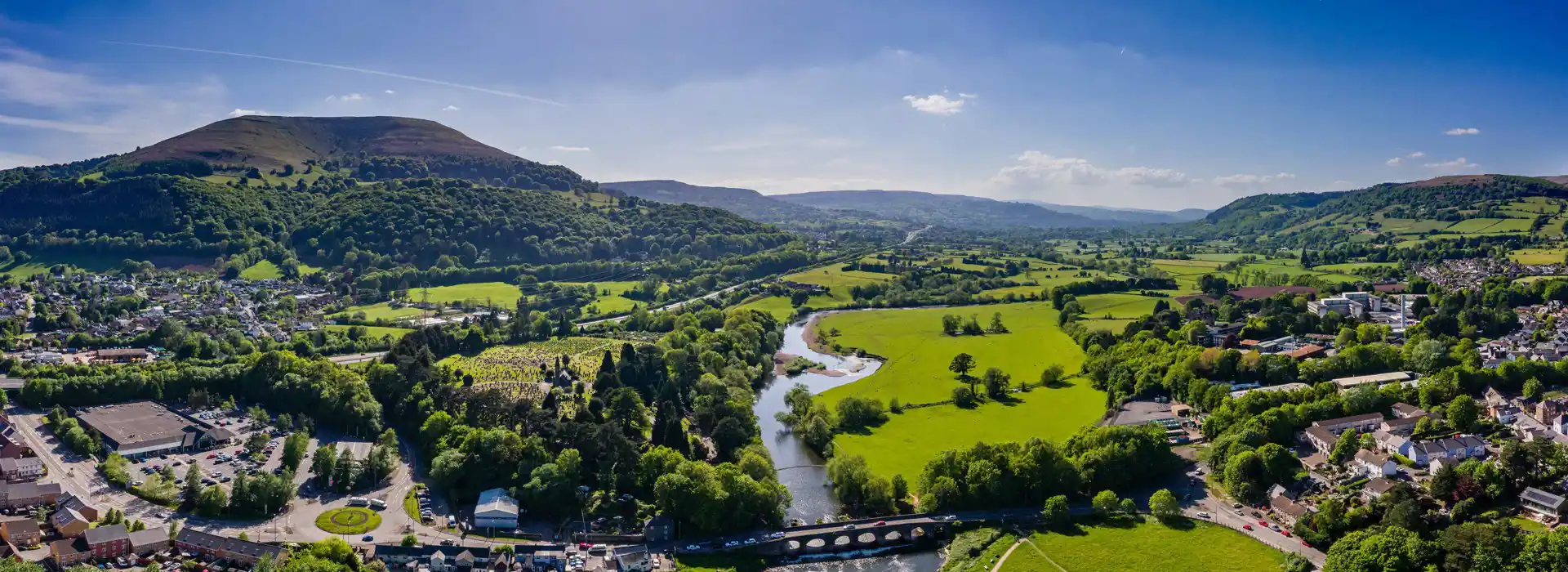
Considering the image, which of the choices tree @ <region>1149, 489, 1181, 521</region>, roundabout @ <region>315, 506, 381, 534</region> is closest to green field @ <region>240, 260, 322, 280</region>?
roundabout @ <region>315, 506, 381, 534</region>

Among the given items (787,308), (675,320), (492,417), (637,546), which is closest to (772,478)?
(637,546)

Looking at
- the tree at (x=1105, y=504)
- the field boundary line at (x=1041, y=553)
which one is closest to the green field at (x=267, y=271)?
the field boundary line at (x=1041, y=553)

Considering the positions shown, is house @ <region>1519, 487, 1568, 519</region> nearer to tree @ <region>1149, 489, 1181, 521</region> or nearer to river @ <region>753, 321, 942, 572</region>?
tree @ <region>1149, 489, 1181, 521</region>

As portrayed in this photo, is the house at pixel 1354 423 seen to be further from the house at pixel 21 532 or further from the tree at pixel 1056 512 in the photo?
the house at pixel 21 532

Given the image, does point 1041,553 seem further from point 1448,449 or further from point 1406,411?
point 1406,411

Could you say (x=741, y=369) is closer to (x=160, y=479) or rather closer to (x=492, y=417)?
(x=492, y=417)

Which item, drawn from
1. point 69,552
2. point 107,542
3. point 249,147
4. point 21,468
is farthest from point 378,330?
point 249,147
